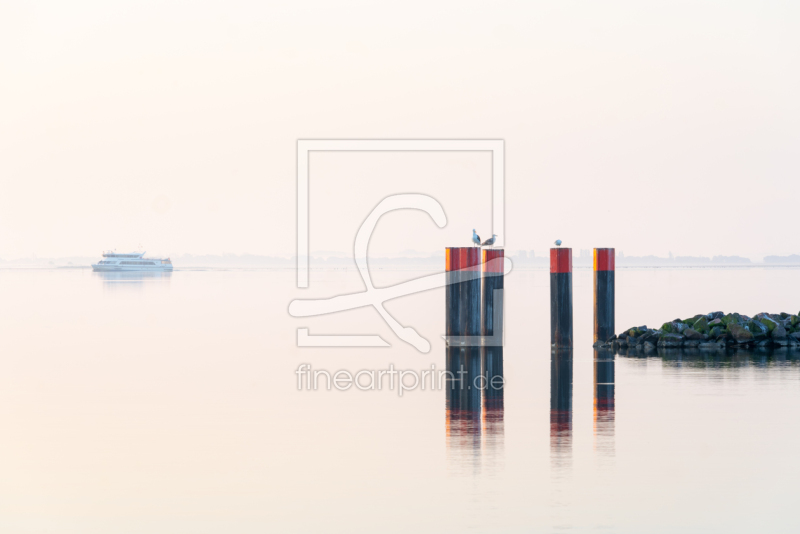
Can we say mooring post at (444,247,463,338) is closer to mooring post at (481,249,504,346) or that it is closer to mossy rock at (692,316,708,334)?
mooring post at (481,249,504,346)

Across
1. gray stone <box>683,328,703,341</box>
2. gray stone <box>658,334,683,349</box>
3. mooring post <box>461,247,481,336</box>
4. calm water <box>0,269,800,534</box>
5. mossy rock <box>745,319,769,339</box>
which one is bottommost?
calm water <box>0,269,800,534</box>

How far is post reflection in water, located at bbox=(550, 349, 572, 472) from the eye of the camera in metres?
11.7

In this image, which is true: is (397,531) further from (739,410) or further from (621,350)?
(621,350)

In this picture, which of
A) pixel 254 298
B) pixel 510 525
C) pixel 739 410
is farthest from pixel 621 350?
pixel 254 298

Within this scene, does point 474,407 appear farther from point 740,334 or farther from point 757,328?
point 757,328

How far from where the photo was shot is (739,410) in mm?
14984

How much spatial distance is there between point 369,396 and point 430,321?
1849 cm

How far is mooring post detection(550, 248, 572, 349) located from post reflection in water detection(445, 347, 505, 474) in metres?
1.54

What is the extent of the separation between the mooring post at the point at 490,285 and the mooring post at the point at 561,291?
4.13ft

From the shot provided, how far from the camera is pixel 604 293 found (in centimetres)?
2303

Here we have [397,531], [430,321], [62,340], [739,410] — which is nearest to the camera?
[397,531]

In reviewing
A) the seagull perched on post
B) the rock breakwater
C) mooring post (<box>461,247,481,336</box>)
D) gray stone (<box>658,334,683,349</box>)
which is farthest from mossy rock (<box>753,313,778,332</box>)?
mooring post (<box>461,247,481,336</box>)

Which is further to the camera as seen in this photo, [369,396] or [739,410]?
[369,396]

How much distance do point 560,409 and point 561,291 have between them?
666 centimetres
